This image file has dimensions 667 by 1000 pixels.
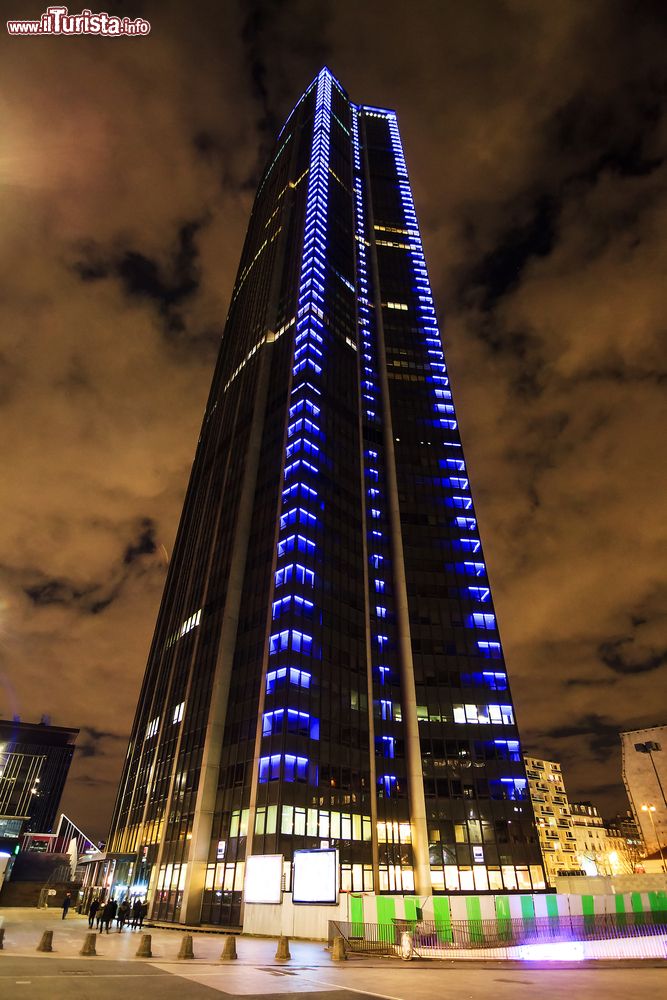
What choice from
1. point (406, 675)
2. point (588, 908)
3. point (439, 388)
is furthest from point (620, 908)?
point (439, 388)

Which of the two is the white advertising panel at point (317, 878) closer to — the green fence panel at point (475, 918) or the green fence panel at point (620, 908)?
the green fence panel at point (475, 918)

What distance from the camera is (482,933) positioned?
960 inches

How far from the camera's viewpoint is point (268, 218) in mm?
113125

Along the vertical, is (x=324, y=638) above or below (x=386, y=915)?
above

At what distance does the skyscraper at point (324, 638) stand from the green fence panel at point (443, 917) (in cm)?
2380

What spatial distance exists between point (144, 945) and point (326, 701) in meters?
34.9

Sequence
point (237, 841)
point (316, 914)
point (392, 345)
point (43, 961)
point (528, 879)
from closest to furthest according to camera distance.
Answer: point (43, 961)
point (316, 914)
point (237, 841)
point (528, 879)
point (392, 345)

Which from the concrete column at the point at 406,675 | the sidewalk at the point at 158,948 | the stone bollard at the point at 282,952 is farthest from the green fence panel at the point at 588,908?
the concrete column at the point at 406,675

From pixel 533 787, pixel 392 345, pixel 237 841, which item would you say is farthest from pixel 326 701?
pixel 533 787

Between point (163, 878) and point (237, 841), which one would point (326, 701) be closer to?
point (237, 841)

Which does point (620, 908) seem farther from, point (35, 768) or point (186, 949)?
point (35, 768)

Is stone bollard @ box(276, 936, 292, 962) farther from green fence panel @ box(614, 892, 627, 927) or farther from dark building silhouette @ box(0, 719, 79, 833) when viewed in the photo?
dark building silhouette @ box(0, 719, 79, 833)

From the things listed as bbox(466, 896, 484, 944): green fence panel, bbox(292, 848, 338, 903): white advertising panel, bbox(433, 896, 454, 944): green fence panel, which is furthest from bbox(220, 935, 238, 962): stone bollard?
bbox(466, 896, 484, 944): green fence panel

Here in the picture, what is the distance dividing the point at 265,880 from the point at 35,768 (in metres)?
142
